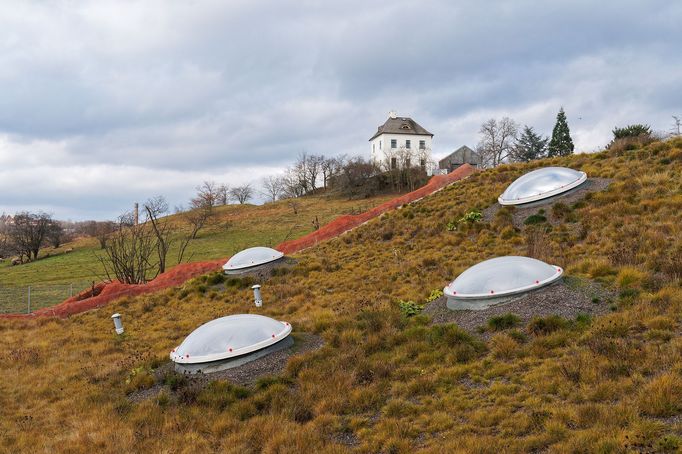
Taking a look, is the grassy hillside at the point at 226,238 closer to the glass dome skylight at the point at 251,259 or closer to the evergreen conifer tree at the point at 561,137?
the glass dome skylight at the point at 251,259

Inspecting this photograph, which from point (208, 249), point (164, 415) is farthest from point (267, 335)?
point (208, 249)

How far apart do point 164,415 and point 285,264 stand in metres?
10.6

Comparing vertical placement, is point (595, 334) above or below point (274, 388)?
above

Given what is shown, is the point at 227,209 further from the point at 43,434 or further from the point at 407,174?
the point at 43,434

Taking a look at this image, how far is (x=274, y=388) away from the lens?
6.61m

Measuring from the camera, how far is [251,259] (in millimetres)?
16859

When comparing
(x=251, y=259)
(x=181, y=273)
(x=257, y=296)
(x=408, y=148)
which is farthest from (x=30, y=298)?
(x=408, y=148)

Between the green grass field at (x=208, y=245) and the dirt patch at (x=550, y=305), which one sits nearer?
the dirt patch at (x=550, y=305)

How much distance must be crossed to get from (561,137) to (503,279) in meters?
48.8

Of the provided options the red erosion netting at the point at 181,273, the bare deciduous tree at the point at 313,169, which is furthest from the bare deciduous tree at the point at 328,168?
the red erosion netting at the point at 181,273

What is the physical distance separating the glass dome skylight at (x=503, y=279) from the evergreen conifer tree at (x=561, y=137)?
155 feet

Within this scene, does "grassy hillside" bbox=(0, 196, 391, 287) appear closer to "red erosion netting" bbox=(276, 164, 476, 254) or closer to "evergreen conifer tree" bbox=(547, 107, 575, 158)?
"red erosion netting" bbox=(276, 164, 476, 254)

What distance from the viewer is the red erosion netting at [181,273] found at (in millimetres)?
17578

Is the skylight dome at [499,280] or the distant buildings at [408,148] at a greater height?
the distant buildings at [408,148]
